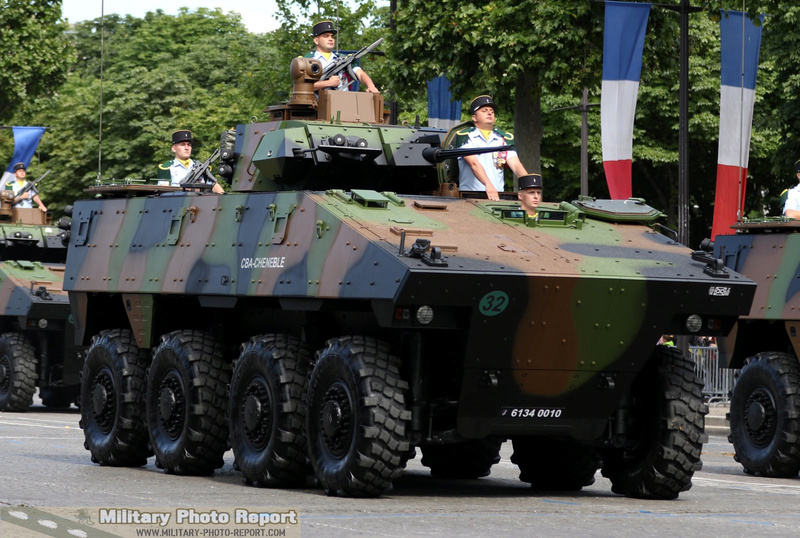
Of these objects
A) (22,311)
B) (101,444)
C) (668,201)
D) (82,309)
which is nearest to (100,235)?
(82,309)

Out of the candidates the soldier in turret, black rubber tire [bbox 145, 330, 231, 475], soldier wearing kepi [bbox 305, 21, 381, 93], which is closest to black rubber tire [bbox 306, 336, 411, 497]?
black rubber tire [bbox 145, 330, 231, 475]

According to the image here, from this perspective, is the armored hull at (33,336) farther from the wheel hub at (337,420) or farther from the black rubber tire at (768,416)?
the wheel hub at (337,420)

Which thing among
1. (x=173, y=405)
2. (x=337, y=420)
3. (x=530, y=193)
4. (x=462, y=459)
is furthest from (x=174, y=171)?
(x=337, y=420)

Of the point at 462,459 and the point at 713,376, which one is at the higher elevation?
the point at 462,459

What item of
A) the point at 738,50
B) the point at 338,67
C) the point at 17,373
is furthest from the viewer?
the point at 17,373

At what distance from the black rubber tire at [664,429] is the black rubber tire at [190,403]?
3.30 metres

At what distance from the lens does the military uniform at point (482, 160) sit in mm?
13812

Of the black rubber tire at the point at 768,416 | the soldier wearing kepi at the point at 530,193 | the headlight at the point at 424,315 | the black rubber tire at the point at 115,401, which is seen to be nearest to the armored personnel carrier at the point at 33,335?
the black rubber tire at the point at 115,401

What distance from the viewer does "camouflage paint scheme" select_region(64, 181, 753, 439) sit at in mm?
11383

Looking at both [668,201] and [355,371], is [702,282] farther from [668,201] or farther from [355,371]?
[668,201]

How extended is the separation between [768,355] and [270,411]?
5.44 meters

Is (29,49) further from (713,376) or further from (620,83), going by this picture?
(620,83)

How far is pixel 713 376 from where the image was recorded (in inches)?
995

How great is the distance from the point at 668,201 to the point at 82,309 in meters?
30.6
